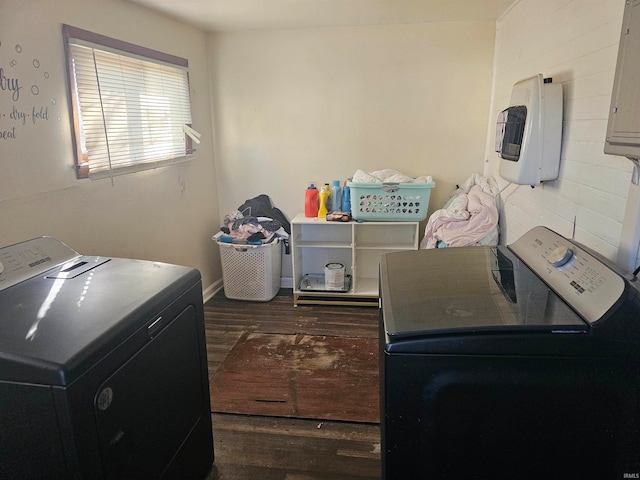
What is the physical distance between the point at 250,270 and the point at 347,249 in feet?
2.74

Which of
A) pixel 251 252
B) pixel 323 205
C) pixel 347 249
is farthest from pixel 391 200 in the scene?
pixel 251 252

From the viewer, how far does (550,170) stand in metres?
1.93

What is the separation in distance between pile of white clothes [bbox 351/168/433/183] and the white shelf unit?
1.04 ft

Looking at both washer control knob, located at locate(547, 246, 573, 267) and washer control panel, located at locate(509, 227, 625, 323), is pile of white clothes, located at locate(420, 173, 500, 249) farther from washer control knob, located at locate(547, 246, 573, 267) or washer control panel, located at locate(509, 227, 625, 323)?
washer control knob, located at locate(547, 246, 573, 267)

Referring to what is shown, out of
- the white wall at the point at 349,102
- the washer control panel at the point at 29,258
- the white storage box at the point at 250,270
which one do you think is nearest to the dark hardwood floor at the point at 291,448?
the white storage box at the point at 250,270

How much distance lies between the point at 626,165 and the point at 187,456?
182 cm

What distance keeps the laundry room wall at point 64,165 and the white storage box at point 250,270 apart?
36 centimetres

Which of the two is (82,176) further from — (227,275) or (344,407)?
(344,407)

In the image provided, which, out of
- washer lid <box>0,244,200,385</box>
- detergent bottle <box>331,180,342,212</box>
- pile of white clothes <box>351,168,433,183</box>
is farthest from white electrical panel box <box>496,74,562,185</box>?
detergent bottle <box>331,180,342,212</box>

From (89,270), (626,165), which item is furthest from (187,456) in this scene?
(626,165)

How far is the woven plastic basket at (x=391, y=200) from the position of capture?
10.5ft

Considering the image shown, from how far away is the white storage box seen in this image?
3.50 meters

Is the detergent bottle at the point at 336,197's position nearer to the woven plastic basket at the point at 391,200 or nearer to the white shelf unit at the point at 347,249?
the white shelf unit at the point at 347,249

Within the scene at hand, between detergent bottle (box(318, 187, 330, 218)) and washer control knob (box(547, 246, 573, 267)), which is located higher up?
washer control knob (box(547, 246, 573, 267))
